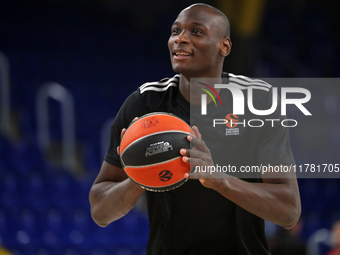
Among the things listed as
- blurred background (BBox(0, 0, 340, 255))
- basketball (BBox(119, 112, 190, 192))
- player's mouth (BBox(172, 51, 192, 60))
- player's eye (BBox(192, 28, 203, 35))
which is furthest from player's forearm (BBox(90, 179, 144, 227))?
blurred background (BBox(0, 0, 340, 255))

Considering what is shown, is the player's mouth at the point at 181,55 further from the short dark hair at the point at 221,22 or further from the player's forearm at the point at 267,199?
the player's forearm at the point at 267,199

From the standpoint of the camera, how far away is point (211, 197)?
10.2 feet

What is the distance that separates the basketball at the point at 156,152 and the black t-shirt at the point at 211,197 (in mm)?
520

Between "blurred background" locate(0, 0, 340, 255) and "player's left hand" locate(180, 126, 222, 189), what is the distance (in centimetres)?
428

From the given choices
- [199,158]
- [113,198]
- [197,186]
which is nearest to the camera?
[199,158]

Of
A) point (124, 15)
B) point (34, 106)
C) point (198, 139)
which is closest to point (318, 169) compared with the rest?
point (34, 106)

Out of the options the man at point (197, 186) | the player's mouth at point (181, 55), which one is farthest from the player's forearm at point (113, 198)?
the player's mouth at point (181, 55)

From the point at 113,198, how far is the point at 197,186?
51cm

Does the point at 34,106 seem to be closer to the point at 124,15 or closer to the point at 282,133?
the point at 124,15

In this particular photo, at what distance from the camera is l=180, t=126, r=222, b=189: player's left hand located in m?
2.39

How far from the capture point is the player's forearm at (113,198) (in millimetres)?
2831

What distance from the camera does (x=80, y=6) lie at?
1399 cm

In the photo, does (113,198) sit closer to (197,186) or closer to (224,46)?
(197,186)

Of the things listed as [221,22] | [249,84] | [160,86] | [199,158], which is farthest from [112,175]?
[221,22]
